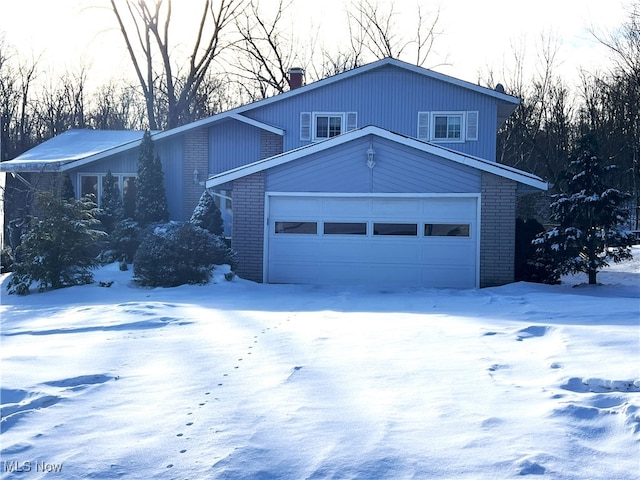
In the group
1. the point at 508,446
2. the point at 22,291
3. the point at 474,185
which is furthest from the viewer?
the point at 474,185

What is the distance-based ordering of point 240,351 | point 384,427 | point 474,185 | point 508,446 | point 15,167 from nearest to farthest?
point 508,446
point 384,427
point 240,351
point 474,185
point 15,167

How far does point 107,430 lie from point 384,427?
201 centimetres

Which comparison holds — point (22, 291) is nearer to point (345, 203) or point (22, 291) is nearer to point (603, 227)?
point (345, 203)

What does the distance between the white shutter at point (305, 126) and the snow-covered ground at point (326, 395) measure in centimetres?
1222

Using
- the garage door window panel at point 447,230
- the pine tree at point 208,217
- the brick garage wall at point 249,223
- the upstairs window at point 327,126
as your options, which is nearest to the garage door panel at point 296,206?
the brick garage wall at point 249,223

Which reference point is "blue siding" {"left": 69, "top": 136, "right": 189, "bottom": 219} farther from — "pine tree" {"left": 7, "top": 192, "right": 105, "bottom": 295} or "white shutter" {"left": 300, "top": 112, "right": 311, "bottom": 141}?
"pine tree" {"left": 7, "top": 192, "right": 105, "bottom": 295}

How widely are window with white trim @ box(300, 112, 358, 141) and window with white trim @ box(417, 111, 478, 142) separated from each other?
2.36 m

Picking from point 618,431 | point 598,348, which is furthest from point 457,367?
point 618,431

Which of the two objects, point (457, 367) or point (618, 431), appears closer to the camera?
point (618, 431)

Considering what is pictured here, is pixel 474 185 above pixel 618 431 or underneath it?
above

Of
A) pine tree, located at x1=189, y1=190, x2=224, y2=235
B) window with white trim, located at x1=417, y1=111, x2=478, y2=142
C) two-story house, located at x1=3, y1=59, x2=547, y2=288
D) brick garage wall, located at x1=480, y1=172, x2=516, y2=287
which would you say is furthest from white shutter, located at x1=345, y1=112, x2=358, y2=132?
brick garage wall, located at x1=480, y1=172, x2=516, y2=287

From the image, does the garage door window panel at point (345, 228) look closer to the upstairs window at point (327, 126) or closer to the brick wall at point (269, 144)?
the upstairs window at point (327, 126)

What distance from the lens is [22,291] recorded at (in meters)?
14.4

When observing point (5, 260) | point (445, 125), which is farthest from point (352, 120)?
point (5, 260)
